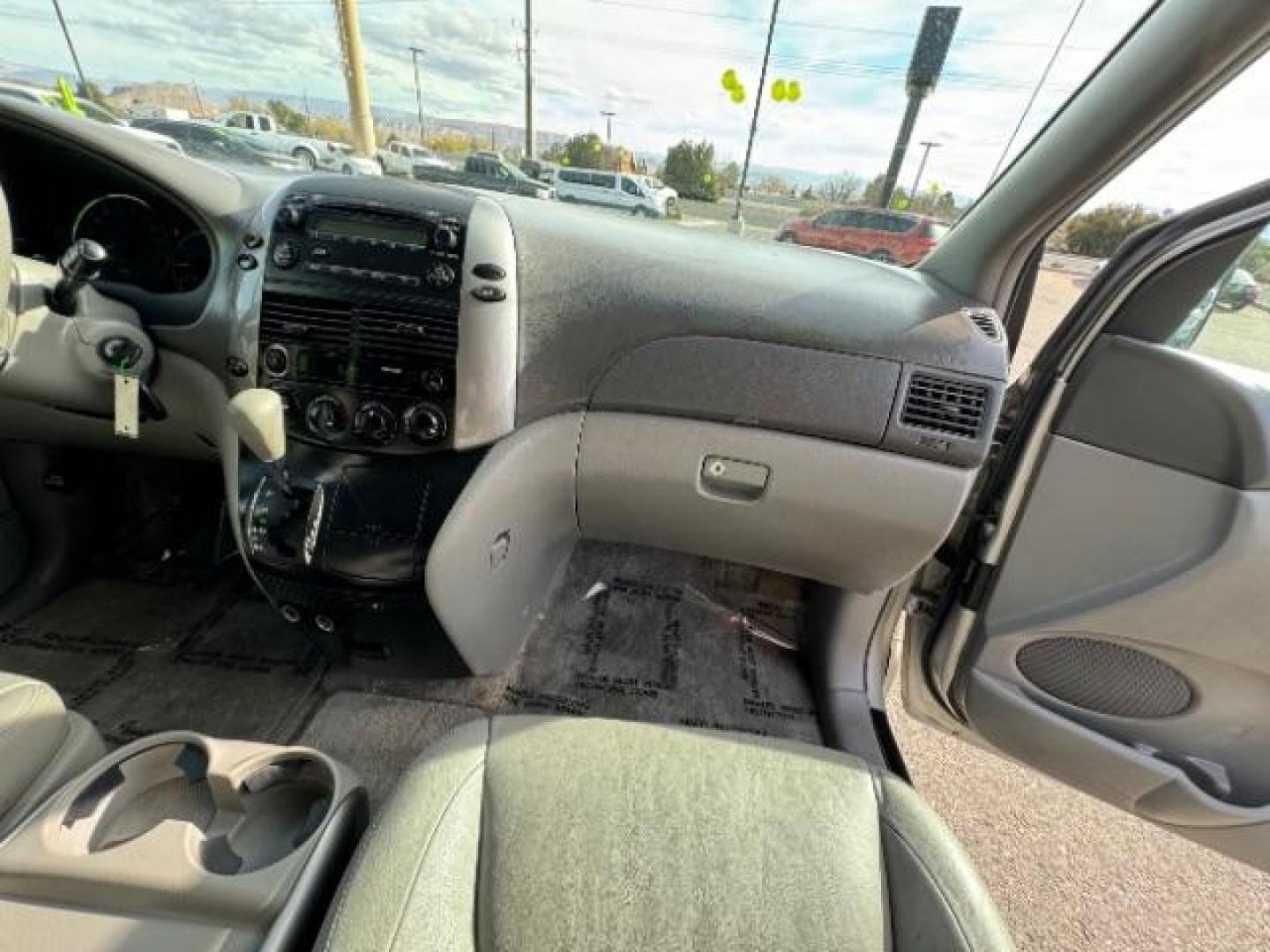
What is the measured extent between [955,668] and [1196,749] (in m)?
0.46

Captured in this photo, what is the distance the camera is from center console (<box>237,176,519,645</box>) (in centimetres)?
129

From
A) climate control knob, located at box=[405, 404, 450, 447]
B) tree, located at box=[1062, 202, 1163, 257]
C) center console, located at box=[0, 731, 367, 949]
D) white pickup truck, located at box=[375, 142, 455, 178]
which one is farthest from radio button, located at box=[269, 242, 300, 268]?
tree, located at box=[1062, 202, 1163, 257]

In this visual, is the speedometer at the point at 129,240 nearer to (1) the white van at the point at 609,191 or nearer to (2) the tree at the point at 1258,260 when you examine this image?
(1) the white van at the point at 609,191

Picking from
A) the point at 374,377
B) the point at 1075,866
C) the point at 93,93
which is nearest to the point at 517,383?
the point at 374,377

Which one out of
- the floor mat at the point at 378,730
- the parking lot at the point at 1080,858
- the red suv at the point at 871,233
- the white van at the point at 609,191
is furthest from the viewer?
the white van at the point at 609,191

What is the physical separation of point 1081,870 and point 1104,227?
1384 mm

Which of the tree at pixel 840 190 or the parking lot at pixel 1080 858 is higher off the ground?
the tree at pixel 840 190

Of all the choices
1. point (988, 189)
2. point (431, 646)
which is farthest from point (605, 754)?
point (988, 189)

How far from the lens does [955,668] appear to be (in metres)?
1.47

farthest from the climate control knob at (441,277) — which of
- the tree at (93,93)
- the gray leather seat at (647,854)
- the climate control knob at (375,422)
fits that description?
the tree at (93,93)

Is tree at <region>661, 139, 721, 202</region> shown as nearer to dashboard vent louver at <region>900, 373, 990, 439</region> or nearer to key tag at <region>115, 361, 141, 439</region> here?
dashboard vent louver at <region>900, 373, 990, 439</region>

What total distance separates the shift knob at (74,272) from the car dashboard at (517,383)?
132 mm

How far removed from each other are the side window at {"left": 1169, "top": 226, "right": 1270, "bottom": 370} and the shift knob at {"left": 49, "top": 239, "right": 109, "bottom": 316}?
2.12 metres

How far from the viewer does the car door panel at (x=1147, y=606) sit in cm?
118
